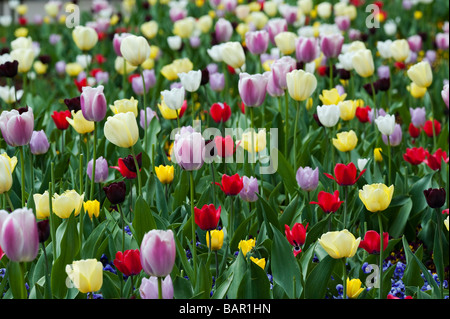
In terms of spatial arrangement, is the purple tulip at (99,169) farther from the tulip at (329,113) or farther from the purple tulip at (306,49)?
the purple tulip at (306,49)

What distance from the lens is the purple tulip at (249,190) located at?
248 cm

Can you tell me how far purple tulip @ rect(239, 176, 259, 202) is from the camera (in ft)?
8.13

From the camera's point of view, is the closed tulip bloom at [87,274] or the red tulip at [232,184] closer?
the closed tulip bloom at [87,274]

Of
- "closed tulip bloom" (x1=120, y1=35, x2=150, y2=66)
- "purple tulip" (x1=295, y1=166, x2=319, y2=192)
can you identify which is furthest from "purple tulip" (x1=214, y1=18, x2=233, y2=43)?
"purple tulip" (x1=295, y1=166, x2=319, y2=192)

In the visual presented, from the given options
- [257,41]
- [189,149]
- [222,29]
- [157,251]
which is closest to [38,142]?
[189,149]

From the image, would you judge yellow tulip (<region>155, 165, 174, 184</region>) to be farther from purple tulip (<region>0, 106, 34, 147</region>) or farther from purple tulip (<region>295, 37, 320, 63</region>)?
purple tulip (<region>295, 37, 320, 63</region>)

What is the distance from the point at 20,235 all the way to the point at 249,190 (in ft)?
3.74

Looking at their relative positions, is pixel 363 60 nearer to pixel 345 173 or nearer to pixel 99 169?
pixel 345 173

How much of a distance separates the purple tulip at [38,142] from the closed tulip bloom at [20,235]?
131cm

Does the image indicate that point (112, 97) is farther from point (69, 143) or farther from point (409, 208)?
point (409, 208)

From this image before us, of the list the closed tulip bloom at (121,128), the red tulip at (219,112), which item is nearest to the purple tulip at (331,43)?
the red tulip at (219,112)

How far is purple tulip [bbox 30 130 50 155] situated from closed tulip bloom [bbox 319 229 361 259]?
56.9 inches

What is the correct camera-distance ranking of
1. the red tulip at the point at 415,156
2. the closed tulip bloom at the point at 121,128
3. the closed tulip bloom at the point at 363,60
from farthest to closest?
the closed tulip bloom at the point at 363,60
the red tulip at the point at 415,156
the closed tulip bloom at the point at 121,128

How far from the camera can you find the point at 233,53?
10.6ft
